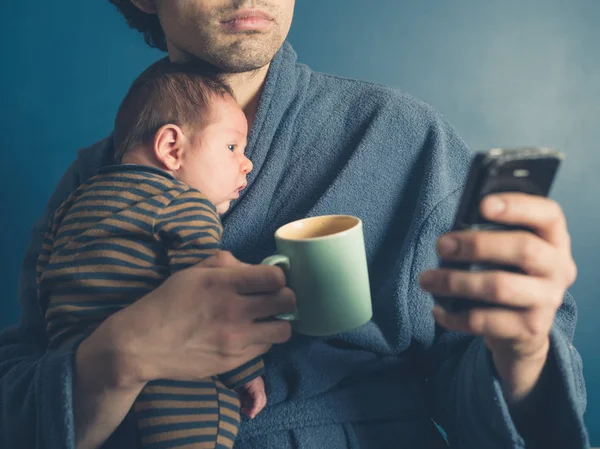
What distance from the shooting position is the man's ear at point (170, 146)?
3.06ft

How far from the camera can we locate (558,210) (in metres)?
0.53

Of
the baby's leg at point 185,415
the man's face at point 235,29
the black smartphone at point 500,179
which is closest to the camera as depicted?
the black smartphone at point 500,179

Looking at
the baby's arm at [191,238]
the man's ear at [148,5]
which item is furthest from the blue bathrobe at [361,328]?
the man's ear at [148,5]

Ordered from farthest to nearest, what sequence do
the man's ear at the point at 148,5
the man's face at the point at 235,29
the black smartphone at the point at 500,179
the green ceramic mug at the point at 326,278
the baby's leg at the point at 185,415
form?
the man's ear at the point at 148,5, the man's face at the point at 235,29, the baby's leg at the point at 185,415, the green ceramic mug at the point at 326,278, the black smartphone at the point at 500,179

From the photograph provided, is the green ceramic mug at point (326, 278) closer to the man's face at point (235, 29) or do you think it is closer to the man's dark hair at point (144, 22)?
the man's face at point (235, 29)

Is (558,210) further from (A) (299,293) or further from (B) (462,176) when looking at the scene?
(B) (462,176)

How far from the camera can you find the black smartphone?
495 mm

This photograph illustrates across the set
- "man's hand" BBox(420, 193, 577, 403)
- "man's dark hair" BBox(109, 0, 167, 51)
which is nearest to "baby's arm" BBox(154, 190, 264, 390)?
"man's hand" BBox(420, 193, 577, 403)

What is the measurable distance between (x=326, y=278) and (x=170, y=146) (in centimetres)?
45

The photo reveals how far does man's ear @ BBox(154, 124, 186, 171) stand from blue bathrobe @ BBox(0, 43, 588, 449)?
16 cm

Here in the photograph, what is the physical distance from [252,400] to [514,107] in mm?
1205

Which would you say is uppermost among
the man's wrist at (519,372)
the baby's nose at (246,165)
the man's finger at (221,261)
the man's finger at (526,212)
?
the man's finger at (526,212)

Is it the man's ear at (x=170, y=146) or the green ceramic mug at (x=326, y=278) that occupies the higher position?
the man's ear at (x=170, y=146)

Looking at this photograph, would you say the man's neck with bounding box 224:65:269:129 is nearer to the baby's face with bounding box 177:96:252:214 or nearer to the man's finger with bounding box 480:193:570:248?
the baby's face with bounding box 177:96:252:214
